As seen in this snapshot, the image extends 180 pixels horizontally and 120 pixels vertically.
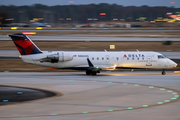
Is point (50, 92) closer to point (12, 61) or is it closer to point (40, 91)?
point (40, 91)

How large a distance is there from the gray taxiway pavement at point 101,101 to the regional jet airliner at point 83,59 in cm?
315

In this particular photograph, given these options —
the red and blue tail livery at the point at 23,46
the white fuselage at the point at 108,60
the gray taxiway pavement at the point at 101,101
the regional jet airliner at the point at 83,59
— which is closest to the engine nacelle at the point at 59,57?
the regional jet airliner at the point at 83,59

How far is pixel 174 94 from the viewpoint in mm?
22703

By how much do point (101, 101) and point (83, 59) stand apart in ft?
45.3

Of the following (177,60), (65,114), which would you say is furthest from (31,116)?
(177,60)

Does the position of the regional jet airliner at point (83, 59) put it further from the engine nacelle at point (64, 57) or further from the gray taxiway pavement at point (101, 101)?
the gray taxiway pavement at point (101, 101)

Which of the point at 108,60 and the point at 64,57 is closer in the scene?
the point at 64,57

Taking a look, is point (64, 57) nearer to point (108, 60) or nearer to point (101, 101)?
point (108, 60)

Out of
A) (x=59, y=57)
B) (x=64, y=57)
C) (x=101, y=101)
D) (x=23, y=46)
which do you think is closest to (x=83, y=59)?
(x=64, y=57)

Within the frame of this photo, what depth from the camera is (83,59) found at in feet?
110

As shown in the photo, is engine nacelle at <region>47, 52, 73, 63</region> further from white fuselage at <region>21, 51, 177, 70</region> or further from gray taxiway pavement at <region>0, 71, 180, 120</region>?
gray taxiway pavement at <region>0, 71, 180, 120</region>

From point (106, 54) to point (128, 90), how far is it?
10.4 meters

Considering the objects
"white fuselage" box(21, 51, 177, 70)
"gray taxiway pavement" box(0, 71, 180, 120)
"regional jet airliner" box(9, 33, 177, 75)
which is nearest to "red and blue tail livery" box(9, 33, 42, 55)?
"regional jet airliner" box(9, 33, 177, 75)

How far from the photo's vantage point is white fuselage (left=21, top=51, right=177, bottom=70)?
109 ft
